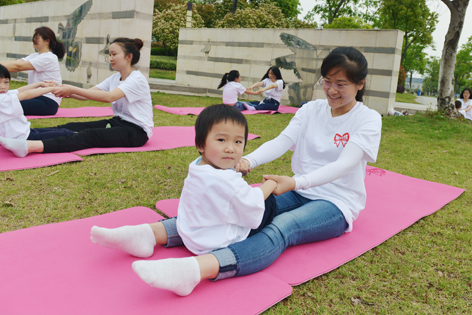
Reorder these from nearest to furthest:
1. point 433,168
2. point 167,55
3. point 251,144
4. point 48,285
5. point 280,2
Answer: point 48,285, point 433,168, point 251,144, point 167,55, point 280,2

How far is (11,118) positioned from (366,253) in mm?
3813

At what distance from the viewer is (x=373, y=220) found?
3.18m

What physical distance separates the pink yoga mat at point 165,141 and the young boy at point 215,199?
8.45ft

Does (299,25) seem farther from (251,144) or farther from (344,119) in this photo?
(344,119)

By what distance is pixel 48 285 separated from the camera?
195 centimetres

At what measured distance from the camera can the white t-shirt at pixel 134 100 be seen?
14.7 ft

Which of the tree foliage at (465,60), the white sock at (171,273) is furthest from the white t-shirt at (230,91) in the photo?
the tree foliage at (465,60)

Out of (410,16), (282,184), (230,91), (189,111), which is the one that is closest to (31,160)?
(282,184)

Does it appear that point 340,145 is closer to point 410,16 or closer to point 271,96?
point 271,96

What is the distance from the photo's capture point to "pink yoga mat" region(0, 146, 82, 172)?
150 inches

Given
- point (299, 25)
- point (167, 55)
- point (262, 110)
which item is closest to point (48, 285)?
point (262, 110)

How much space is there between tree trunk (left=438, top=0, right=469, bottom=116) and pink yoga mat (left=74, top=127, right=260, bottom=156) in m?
5.54

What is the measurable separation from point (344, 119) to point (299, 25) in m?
34.8

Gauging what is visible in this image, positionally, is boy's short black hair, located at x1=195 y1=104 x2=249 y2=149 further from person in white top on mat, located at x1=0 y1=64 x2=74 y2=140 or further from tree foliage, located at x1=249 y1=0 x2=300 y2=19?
tree foliage, located at x1=249 y1=0 x2=300 y2=19
